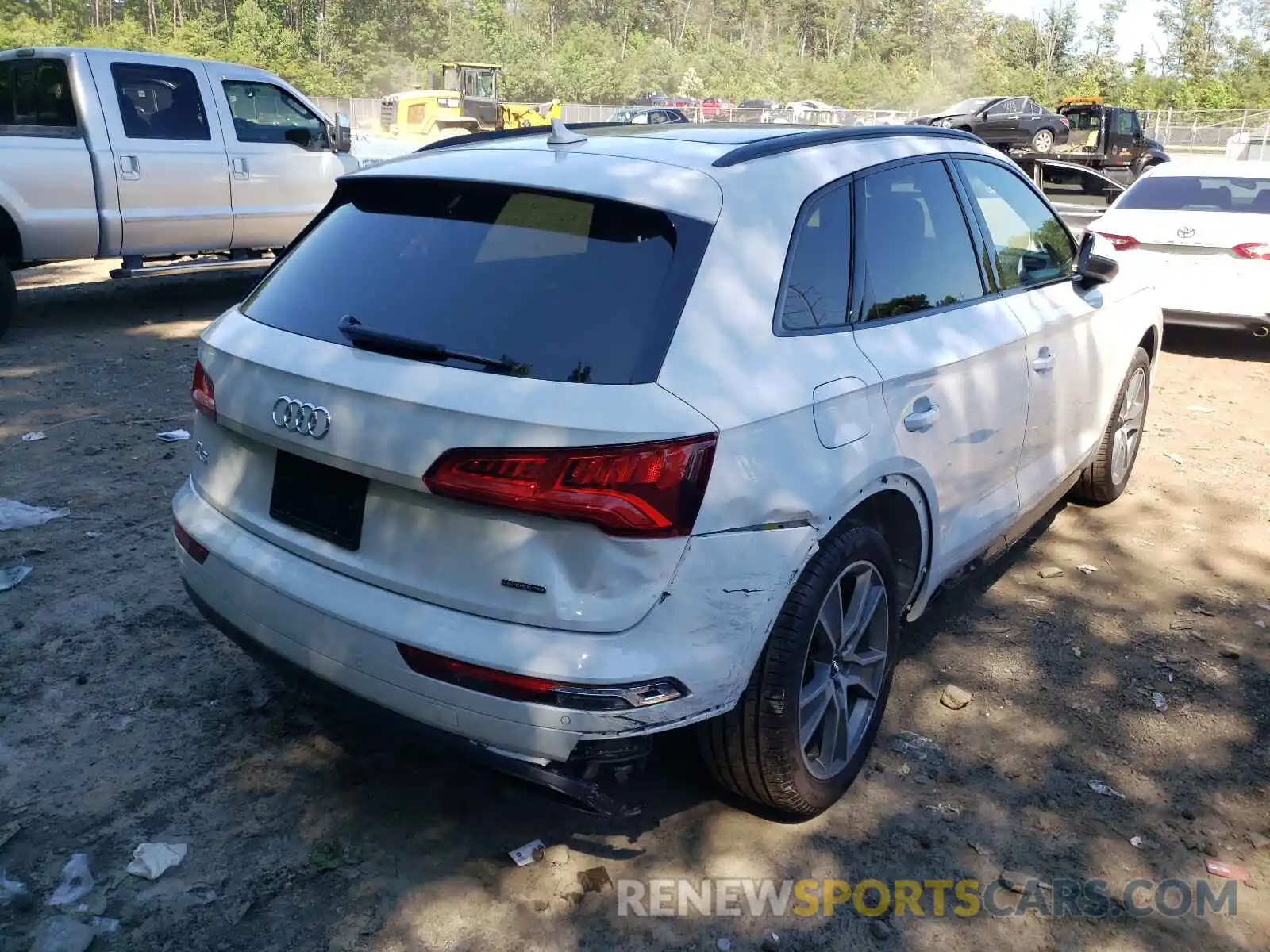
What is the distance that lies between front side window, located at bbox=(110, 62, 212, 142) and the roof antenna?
6865mm

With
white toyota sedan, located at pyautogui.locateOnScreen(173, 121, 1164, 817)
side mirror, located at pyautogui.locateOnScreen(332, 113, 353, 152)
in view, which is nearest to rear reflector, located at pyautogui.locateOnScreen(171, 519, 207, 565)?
white toyota sedan, located at pyautogui.locateOnScreen(173, 121, 1164, 817)

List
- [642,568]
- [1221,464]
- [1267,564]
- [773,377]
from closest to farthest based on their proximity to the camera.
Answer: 1. [642,568]
2. [773,377]
3. [1267,564]
4. [1221,464]

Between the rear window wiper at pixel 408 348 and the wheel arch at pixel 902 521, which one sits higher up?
the rear window wiper at pixel 408 348

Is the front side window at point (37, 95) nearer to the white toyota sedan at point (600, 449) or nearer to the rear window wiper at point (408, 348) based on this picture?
the white toyota sedan at point (600, 449)

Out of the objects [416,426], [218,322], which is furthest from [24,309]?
[416,426]

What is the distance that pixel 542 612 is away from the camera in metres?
2.39

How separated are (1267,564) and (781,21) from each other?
130183 mm

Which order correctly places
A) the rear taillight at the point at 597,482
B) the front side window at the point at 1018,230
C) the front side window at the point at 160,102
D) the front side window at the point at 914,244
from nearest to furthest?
1. the rear taillight at the point at 597,482
2. the front side window at the point at 914,244
3. the front side window at the point at 1018,230
4. the front side window at the point at 160,102

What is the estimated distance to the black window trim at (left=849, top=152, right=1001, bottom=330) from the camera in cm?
313

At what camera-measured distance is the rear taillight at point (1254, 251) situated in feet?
28.1

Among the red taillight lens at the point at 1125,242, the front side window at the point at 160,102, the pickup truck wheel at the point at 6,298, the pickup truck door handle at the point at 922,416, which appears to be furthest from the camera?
the red taillight lens at the point at 1125,242

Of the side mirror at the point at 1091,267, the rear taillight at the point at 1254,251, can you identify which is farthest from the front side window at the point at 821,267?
the rear taillight at the point at 1254,251

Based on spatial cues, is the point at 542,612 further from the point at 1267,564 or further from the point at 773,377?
the point at 1267,564

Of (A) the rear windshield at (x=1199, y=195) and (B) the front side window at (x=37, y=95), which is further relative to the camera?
(A) the rear windshield at (x=1199, y=195)
